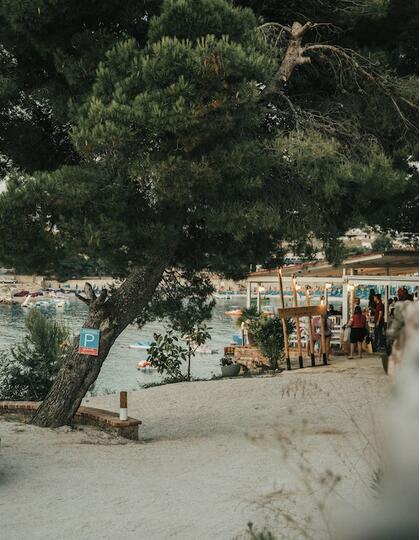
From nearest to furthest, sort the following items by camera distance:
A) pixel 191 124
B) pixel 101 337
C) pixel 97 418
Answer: pixel 191 124 < pixel 101 337 < pixel 97 418

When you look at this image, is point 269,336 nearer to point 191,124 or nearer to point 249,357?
point 249,357

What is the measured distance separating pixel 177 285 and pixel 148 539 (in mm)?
7449

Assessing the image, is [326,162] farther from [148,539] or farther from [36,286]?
[36,286]

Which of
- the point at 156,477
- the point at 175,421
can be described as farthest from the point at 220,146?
the point at 175,421

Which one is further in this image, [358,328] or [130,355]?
[130,355]

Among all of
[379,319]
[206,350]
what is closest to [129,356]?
[206,350]

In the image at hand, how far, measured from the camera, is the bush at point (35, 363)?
1398cm

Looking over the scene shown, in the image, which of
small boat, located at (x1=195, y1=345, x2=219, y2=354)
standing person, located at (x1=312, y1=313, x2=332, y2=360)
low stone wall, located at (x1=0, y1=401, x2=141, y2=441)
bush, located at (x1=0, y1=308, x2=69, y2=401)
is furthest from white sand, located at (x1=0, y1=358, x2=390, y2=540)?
small boat, located at (x1=195, y1=345, x2=219, y2=354)

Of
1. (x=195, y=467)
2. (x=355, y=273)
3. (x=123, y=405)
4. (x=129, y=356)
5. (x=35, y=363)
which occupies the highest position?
(x=355, y=273)

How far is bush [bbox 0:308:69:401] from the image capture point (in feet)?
45.9

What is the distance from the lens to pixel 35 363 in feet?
47.0

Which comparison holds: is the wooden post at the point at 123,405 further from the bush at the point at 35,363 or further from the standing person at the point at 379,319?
the standing person at the point at 379,319

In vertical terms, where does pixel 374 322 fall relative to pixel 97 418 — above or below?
above

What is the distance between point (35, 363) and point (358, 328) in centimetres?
668
